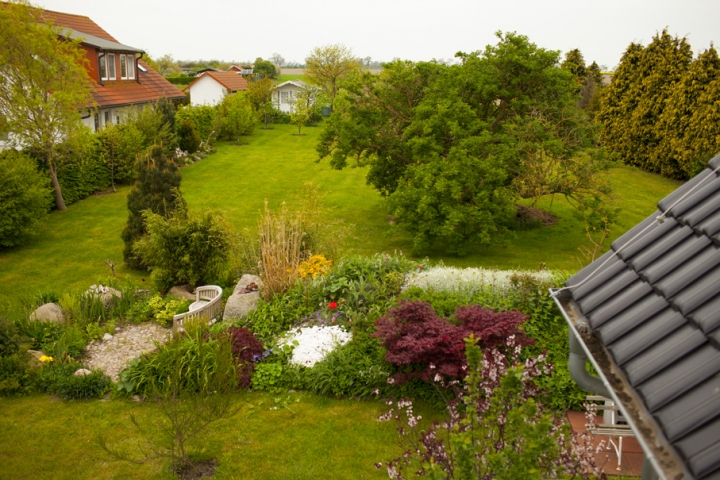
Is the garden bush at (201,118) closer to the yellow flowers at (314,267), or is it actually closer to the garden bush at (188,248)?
the garden bush at (188,248)

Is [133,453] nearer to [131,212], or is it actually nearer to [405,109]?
[131,212]

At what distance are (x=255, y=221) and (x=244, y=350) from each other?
10.4m

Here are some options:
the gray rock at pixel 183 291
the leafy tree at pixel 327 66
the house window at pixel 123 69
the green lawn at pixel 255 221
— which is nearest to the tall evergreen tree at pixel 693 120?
the green lawn at pixel 255 221

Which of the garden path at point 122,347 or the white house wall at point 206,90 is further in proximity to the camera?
the white house wall at point 206,90

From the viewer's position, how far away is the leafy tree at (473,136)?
570 inches

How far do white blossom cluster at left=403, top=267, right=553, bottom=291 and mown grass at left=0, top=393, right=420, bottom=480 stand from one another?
2446 mm

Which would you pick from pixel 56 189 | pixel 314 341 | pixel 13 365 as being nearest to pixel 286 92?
pixel 56 189

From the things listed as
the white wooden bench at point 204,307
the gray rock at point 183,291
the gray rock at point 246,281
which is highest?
the gray rock at point 246,281

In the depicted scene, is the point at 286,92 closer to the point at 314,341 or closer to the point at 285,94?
the point at 285,94

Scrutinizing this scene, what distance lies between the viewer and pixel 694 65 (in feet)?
71.1

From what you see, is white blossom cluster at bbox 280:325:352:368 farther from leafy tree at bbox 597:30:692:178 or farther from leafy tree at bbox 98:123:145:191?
leafy tree at bbox 597:30:692:178

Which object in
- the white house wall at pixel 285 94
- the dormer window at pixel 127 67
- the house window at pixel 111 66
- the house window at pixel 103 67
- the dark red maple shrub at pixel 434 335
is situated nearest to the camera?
the dark red maple shrub at pixel 434 335

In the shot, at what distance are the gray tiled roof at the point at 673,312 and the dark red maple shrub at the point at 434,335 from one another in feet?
12.2

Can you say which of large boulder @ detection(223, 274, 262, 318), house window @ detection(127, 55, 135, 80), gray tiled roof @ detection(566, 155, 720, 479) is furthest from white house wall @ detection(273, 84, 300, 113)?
gray tiled roof @ detection(566, 155, 720, 479)
